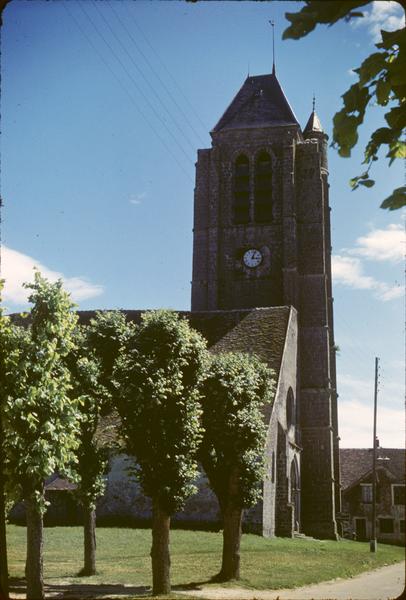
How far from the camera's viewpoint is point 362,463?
155 ft

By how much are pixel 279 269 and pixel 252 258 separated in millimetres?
1948

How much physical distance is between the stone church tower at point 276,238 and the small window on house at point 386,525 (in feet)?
22.1

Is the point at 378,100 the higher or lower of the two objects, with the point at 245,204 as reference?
lower

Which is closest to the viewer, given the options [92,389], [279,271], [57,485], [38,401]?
[38,401]

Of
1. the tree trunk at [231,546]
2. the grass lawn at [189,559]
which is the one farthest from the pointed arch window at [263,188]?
the tree trunk at [231,546]

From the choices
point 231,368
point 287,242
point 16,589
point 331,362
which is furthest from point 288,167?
point 16,589

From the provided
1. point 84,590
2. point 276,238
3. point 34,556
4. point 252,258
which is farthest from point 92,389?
point 276,238

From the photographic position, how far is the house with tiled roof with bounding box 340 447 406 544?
42.1m

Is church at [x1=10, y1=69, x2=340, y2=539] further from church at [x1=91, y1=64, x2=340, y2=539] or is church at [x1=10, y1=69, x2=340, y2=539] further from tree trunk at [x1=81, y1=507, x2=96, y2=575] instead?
tree trunk at [x1=81, y1=507, x2=96, y2=575]

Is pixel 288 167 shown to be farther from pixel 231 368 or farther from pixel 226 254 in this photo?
pixel 231 368

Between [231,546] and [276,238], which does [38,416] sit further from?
[276,238]

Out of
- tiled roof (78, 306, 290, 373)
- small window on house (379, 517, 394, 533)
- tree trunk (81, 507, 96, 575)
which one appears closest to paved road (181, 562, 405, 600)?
tree trunk (81, 507, 96, 575)

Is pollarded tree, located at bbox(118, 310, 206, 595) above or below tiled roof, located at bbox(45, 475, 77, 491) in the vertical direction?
above

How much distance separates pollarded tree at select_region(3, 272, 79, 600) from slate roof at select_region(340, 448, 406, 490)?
3378 cm
